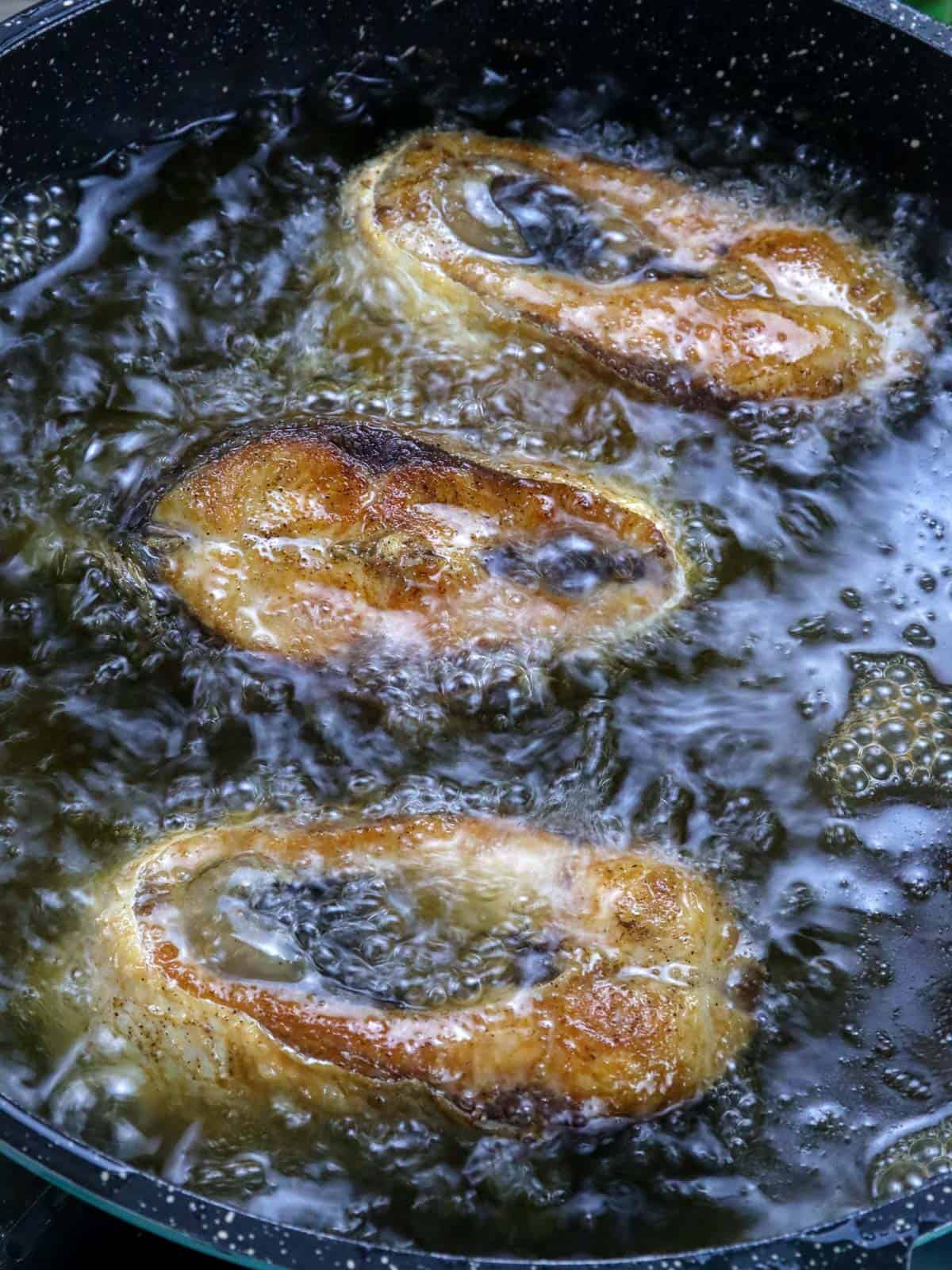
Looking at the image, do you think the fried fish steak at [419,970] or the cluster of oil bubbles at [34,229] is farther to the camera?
the cluster of oil bubbles at [34,229]

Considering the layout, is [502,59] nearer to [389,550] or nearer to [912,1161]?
[389,550]

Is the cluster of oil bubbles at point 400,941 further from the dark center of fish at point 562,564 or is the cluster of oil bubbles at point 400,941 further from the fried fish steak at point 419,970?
the dark center of fish at point 562,564

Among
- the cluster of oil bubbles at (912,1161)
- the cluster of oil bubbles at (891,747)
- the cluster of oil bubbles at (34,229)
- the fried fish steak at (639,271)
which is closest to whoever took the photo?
the cluster of oil bubbles at (912,1161)

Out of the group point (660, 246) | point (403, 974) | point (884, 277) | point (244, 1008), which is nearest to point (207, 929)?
point (244, 1008)

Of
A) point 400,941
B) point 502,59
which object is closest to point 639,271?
point 502,59

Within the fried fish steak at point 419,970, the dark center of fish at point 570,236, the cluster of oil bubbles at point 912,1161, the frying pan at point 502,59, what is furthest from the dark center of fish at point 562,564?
the frying pan at point 502,59

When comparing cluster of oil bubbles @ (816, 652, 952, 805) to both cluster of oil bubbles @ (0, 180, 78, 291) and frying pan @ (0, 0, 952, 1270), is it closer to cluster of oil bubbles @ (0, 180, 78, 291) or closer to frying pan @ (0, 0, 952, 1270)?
frying pan @ (0, 0, 952, 1270)
